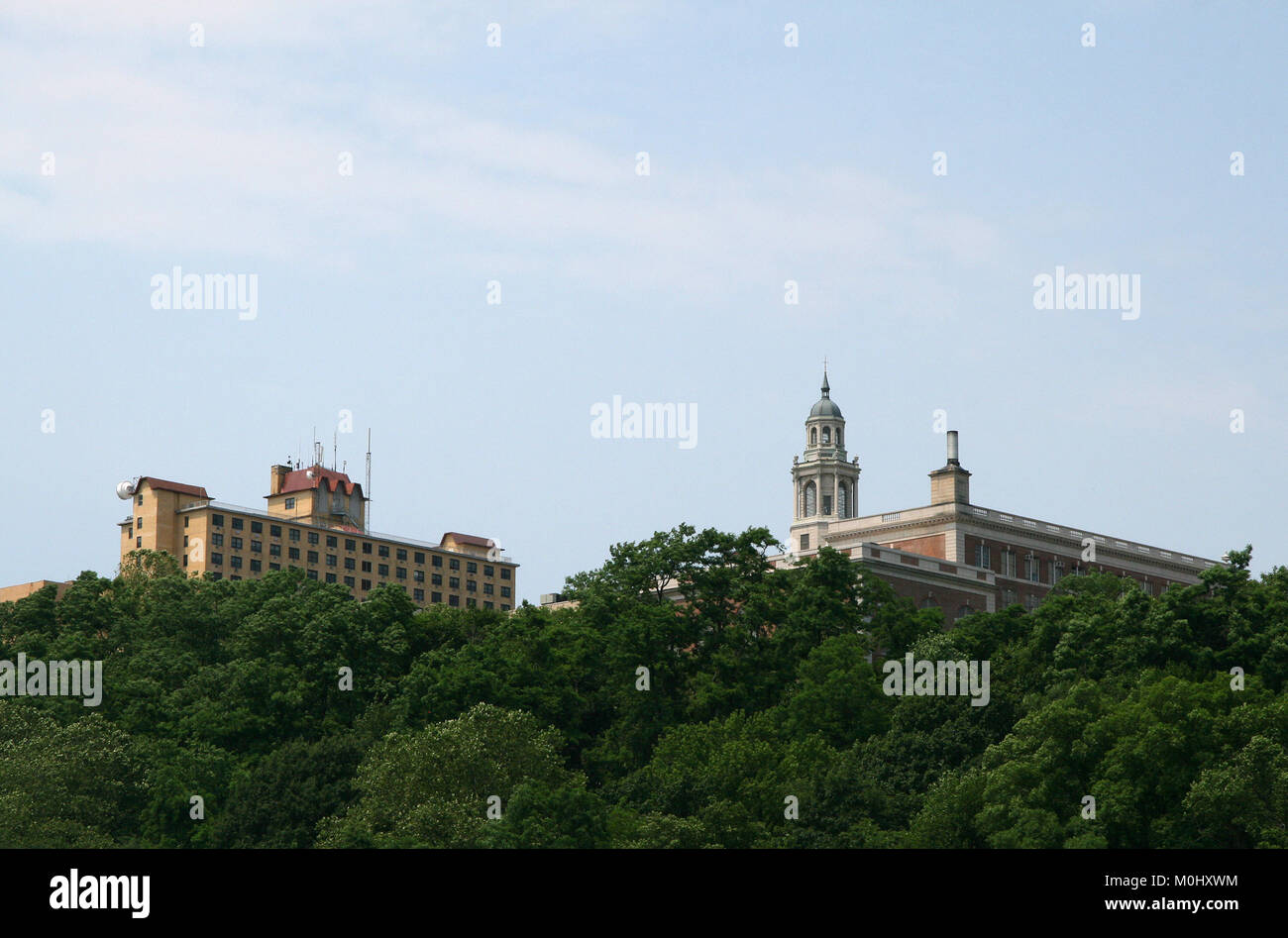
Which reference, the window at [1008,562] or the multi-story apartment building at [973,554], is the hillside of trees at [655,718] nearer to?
the multi-story apartment building at [973,554]

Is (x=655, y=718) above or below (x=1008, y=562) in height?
below

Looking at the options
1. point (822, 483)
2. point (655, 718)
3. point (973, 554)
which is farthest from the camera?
point (822, 483)

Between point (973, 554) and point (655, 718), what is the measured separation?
143ft

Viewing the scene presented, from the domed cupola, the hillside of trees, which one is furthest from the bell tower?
the hillside of trees

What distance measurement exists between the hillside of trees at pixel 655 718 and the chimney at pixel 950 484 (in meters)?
25.7

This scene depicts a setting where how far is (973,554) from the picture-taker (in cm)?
12044

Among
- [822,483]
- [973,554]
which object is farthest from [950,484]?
[822,483]

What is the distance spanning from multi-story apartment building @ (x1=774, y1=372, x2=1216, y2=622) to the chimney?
0.06 meters

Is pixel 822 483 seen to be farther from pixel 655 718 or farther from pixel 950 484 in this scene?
pixel 655 718

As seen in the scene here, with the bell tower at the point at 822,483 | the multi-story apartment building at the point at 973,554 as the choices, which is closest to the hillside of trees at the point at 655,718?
the multi-story apartment building at the point at 973,554

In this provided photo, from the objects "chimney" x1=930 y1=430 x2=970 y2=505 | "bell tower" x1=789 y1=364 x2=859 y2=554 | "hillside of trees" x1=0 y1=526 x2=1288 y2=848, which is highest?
"bell tower" x1=789 y1=364 x2=859 y2=554

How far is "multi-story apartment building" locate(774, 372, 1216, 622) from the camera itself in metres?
112

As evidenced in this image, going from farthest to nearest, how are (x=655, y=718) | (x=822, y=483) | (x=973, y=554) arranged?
(x=822, y=483) → (x=973, y=554) → (x=655, y=718)

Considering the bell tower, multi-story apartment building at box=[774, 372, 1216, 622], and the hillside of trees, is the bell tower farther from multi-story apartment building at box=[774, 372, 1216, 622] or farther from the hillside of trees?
the hillside of trees
